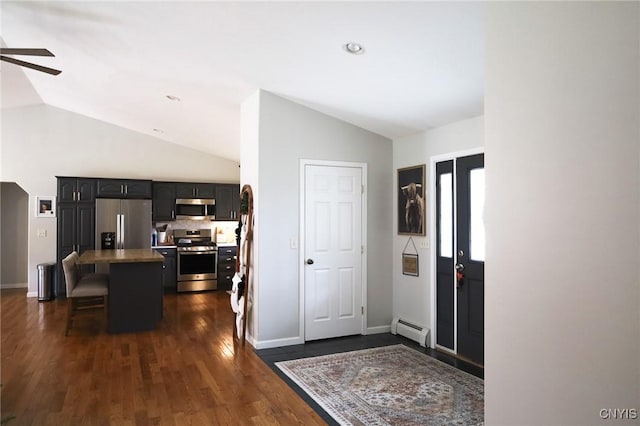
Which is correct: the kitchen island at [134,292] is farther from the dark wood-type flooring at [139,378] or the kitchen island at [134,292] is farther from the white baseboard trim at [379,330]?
the white baseboard trim at [379,330]

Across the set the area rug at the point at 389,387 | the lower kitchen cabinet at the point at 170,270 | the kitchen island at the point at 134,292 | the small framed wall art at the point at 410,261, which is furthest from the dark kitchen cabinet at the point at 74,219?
the small framed wall art at the point at 410,261

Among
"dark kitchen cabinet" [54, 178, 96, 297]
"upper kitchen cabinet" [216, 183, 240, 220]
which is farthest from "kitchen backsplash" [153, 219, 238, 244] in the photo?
"dark kitchen cabinet" [54, 178, 96, 297]

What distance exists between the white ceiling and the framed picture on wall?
2960 mm

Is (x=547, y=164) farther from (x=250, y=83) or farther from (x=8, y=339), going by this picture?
(x=8, y=339)

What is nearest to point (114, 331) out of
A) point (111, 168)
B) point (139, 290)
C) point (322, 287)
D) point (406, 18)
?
point (139, 290)

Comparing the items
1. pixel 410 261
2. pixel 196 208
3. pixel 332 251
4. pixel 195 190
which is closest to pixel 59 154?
pixel 195 190

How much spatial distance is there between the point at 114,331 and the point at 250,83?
11.3ft

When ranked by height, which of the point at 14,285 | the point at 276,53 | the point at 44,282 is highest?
the point at 276,53

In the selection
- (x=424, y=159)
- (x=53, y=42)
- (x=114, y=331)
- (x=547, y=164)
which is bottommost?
(x=114, y=331)

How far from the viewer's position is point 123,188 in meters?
7.81

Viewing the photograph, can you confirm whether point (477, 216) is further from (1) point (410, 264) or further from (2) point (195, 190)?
(2) point (195, 190)

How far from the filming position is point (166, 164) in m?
8.58

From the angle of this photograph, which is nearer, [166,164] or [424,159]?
[424,159]

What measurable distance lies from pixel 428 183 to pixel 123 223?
18.2ft
